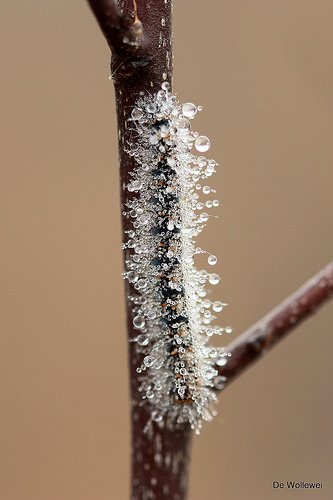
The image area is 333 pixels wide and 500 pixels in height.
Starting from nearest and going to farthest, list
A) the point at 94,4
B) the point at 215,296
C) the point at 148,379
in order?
the point at 94,4, the point at 148,379, the point at 215,296

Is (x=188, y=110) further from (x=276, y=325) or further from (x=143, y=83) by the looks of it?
(x=276, y=325)

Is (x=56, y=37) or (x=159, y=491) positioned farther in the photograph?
(x=56, y=37)

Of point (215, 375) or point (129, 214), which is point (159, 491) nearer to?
point (215, 375)

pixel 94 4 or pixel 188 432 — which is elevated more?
pixel 94 4

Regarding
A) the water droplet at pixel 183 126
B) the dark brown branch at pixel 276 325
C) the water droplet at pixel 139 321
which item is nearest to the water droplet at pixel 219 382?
the dark brown branch at pixel 276 325

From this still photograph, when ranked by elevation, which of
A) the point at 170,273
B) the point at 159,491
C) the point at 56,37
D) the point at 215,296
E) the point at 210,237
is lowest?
the point at 159,491

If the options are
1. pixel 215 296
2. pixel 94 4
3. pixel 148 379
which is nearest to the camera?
pixel 94 4

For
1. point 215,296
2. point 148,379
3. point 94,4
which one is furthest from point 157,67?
point 215,296
